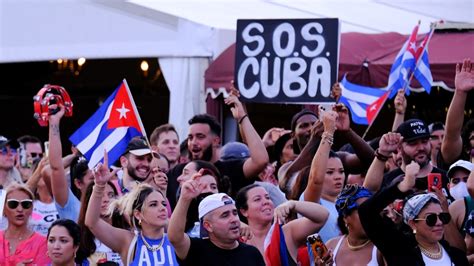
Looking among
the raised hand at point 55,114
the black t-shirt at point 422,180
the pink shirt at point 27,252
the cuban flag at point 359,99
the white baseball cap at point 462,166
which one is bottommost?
the pink shirt at point 27,252

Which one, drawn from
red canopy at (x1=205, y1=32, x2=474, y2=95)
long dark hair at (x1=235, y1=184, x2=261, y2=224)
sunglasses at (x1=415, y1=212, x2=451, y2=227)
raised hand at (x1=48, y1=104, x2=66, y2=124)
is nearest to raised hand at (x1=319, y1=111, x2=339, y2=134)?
long dark hair at (x1=235, y1=184, x2=261, y2=224)

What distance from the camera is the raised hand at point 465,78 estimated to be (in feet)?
28.6

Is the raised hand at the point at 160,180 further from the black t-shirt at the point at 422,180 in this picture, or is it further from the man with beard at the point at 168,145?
the man with beard at the point at 168,145

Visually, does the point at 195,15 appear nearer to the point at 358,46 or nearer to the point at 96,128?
the point at 358,46

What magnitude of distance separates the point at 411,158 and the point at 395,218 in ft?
3.00

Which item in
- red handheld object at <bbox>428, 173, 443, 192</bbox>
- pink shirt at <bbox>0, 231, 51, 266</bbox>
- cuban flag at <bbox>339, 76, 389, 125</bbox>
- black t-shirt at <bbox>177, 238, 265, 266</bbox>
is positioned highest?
cuban flag at <bbox>339, 76, 389, 125</bbox>

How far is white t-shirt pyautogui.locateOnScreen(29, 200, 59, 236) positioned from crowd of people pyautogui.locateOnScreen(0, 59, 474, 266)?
0.04 ft

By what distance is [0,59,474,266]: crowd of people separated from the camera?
25.0 feet

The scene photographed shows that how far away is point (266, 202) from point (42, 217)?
318cm

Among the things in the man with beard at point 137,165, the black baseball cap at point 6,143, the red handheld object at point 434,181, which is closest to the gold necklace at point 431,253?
the red handheld object at point 434,181

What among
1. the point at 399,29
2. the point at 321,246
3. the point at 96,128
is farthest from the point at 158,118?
the point at 321,246

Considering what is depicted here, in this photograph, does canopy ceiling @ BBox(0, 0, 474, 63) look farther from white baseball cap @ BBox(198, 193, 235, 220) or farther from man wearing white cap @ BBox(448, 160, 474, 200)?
white baseball cap @ BBox(198, 193, 235, 220)

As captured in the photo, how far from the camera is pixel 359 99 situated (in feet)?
39.9

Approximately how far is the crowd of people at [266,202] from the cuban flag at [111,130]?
0.54 feet
